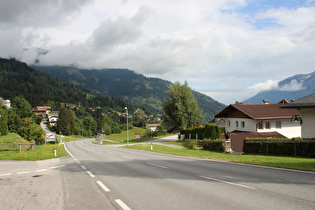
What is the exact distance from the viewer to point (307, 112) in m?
16.5

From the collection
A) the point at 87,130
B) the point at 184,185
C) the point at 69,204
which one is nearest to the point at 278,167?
the point at 184,185

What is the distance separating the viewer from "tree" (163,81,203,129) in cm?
5247

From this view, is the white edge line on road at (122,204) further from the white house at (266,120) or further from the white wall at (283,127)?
the white wall at (283,127)

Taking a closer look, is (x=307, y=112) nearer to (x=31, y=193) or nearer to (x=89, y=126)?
(x=31, y=193)

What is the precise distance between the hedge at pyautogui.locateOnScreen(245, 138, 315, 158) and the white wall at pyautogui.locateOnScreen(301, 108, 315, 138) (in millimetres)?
549

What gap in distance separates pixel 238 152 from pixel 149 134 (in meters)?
61.6

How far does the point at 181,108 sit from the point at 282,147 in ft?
110

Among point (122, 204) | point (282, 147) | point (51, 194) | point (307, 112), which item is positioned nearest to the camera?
point (122, 204)

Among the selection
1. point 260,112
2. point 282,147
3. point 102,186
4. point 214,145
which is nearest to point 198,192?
point 102,186

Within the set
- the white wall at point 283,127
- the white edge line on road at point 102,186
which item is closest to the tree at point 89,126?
the white wall at point 283,127

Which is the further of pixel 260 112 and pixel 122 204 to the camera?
pixel 260 112

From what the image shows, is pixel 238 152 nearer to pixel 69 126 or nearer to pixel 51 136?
pixel 51 136

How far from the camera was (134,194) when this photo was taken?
24.4ft

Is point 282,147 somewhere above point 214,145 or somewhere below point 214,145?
above
